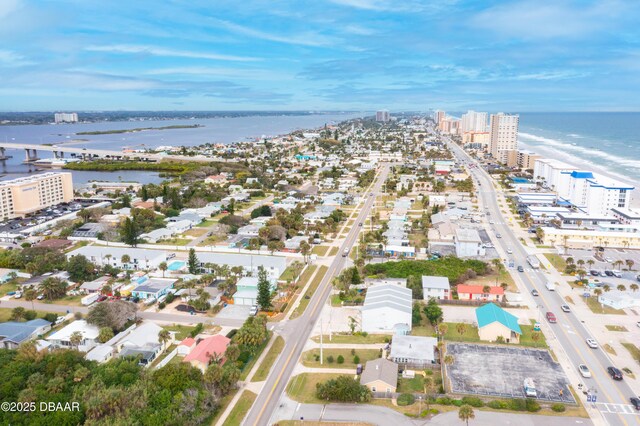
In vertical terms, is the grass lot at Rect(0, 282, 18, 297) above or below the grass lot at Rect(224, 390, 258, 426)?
above

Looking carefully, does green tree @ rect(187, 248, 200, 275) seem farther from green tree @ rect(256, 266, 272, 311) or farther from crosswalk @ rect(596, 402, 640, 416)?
crosswalk @ rect(596, 402, 640, 416)

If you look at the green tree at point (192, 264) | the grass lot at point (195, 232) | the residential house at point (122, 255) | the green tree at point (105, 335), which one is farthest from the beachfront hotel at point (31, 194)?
the green tree at point (105, 335)

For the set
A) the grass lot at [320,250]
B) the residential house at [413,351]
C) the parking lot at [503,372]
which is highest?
the grass lot at [320,250]

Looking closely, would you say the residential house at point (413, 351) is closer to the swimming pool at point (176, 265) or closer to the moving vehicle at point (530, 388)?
the moving vehicle at point (530, 388)

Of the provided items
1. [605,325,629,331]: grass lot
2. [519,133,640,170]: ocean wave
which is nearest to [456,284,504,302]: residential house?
[605,325,629,331]: grass lot

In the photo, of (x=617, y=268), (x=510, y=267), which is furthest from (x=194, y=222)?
(x=617, y=268)

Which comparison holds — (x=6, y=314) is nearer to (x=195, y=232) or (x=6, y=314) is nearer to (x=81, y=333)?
(x=81, y=333)

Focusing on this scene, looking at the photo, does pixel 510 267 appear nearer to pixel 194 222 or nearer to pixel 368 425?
pixel 368 425
